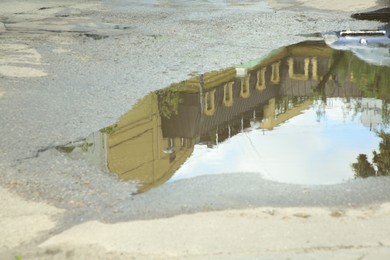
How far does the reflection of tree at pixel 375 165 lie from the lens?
20.4ft

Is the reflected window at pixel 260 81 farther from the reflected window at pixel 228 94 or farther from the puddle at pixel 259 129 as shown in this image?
the reflected window at pixel 228 94

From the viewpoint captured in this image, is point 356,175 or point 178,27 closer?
point 356,175

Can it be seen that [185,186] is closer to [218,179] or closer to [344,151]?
[218,179]

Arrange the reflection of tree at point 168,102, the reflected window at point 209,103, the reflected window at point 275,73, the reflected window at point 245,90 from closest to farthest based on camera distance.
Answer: the reflection of tree at point 168,102
the reflected window at point 209,103
the reflected window at point 245,90
the reflected window at point 275,73

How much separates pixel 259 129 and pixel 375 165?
165cm

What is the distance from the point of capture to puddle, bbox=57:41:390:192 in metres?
6.39

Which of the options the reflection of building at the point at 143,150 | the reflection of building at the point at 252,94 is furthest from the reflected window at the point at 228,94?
the reflection of building at the point at 143,150

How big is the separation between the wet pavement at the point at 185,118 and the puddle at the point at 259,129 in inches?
0.8

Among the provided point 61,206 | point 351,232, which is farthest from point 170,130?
point 351,232

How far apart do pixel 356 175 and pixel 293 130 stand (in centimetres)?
155

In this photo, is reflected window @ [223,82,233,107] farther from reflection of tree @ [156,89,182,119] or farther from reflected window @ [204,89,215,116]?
reflection of tree @ [156,89,182,119]

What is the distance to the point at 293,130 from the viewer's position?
7.62 m

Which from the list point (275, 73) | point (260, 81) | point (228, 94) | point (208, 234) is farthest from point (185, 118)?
point (208, 234)

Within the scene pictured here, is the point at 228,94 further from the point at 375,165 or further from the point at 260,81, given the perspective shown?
the point at 375,165
